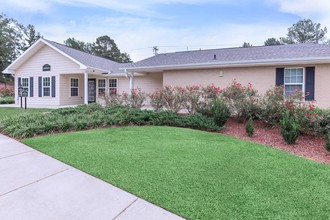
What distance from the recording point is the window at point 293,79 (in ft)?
30.0

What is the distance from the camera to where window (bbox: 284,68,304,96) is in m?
9.15

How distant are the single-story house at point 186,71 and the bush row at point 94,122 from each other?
4040mm

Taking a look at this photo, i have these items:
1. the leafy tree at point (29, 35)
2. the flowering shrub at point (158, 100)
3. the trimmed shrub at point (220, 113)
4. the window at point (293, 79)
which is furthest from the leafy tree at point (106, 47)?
the trimmed shrub at point (220, 113)

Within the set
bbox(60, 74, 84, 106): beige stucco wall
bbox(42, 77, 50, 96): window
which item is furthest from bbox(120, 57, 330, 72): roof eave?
bbox(42, 77, 50, 96): window

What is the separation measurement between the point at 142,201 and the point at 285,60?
876 centimetres

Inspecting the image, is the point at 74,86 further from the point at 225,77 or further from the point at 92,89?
the point at 225,77

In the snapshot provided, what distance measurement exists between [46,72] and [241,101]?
47.0 ft

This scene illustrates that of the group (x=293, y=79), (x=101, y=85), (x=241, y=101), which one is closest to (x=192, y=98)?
(x=241, y=101)

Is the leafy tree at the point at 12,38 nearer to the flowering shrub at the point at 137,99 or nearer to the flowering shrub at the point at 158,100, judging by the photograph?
the flowering shrub at the point at 137,99

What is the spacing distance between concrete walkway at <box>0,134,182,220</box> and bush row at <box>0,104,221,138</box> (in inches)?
102

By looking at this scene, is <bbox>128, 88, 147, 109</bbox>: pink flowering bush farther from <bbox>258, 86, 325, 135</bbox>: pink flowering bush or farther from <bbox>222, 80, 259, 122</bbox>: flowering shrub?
<bbox>258, 86, 325, 135</bbox>: pink flowering bush

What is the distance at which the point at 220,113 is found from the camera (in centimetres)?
688

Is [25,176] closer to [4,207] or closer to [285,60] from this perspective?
[4,207]

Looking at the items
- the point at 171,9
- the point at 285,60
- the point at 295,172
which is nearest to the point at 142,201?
the point at 295,172
